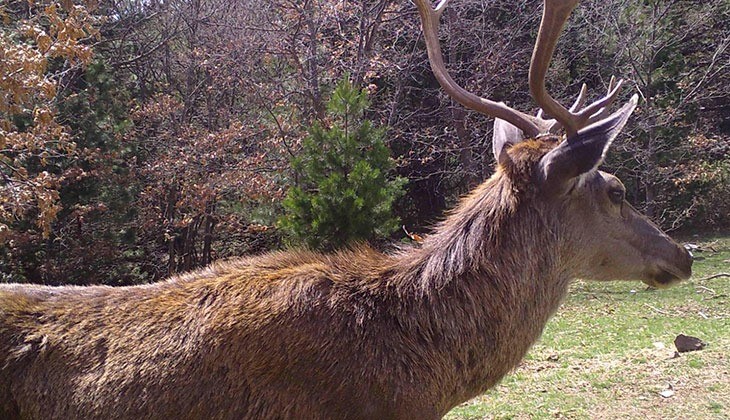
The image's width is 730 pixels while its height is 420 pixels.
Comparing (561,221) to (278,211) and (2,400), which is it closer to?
(2,400)

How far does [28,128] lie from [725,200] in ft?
64.9

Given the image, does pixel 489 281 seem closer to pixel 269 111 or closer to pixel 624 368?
pixel 624 368

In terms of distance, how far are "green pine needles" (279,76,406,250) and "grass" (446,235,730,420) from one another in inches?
100

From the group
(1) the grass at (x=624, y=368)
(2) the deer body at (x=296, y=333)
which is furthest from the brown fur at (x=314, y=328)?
(1) the grass at (x=624, y=368)

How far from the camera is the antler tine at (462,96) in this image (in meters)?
4.38

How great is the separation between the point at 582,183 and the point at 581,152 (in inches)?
13.0

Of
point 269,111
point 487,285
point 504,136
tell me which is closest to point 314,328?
point 487,285

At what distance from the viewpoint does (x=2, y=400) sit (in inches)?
130

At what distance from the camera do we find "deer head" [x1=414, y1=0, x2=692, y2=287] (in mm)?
3734

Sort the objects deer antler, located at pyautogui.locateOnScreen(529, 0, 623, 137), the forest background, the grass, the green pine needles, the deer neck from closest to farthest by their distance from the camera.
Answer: the deer neck, deer antler, located at pyautogui.locateOnScreen(529, 0, 623, 137), the grass, the green pine needles, the forest background

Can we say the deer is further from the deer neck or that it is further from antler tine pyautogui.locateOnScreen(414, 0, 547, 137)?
antler tine pyautogui.locateOnScreen(414, 0, 547, 137)

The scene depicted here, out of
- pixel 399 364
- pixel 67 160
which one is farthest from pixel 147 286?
pixel 67 160

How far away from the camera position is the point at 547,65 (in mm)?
4152

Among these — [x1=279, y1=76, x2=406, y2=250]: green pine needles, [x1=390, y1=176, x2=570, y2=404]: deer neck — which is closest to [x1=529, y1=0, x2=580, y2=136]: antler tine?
[x1=390, y1=176, x2=570, y2=404]: deer neck
